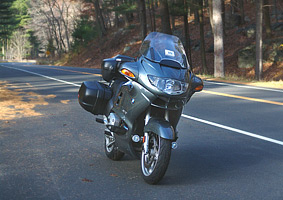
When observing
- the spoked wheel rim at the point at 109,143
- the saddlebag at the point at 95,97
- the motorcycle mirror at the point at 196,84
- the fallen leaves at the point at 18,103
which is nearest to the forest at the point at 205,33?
the fallen leaves at the point at 18,103

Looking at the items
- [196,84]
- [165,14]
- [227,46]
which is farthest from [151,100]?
[227,46]

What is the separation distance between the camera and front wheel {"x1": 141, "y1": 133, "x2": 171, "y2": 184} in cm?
503

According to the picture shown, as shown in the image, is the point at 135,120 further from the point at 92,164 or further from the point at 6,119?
the point at 6,119

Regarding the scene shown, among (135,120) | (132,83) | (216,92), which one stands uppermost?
(132,83)

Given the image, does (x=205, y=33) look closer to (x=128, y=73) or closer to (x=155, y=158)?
(x=128, y=73)

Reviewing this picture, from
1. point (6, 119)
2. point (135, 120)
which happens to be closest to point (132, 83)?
point (135, 120)

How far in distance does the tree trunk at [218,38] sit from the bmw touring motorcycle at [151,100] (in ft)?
63.0

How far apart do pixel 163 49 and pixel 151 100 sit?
71cm

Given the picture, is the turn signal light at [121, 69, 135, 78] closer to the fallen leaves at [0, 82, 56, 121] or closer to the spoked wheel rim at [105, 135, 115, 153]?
the spoked wheel rim at [105, 135, 115, 153]

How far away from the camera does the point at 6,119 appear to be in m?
10.5

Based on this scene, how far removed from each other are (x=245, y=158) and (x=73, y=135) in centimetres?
342

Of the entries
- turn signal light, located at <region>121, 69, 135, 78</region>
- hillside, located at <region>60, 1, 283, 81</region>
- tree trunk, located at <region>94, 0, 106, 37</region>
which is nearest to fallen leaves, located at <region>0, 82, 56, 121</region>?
turn signal light, located at <region>121, 69, 135, 78</region>

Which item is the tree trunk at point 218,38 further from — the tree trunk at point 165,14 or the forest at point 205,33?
the tree trunk at point 165,14

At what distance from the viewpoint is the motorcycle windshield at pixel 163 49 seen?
5.38 meters
